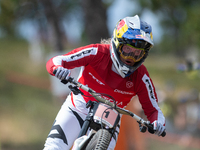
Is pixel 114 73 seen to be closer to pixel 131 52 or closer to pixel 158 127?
pixel 131 52

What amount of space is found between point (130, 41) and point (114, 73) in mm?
593

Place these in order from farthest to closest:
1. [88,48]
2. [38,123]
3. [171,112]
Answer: [171,112] < [38,123] < [88,48]

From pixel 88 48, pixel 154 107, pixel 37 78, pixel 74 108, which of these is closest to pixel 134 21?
pixel 88 48

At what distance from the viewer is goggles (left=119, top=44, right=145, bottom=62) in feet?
11.1

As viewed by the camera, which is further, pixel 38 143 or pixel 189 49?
pixel 189 49

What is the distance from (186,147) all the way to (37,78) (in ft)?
36.4

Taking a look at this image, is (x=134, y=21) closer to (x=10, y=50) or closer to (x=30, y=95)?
(x=30, y=95)

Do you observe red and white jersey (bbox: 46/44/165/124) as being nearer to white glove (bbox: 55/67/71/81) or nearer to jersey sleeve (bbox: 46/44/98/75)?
jersey sleeve (bbox: 46/44/98/75)

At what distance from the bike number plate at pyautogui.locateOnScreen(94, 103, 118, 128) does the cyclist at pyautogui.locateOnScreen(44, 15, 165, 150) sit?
0.70 m

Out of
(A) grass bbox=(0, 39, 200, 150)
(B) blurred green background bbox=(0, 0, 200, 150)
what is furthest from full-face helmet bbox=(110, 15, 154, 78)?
(A) grass bbox=(0, 39, 200, 150)

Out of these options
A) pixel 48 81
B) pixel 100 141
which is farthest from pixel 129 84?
pixel 48 81

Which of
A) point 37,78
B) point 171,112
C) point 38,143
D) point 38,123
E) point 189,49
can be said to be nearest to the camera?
point 38,143

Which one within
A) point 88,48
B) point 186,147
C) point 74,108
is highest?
point 186,147

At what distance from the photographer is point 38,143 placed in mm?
9016
